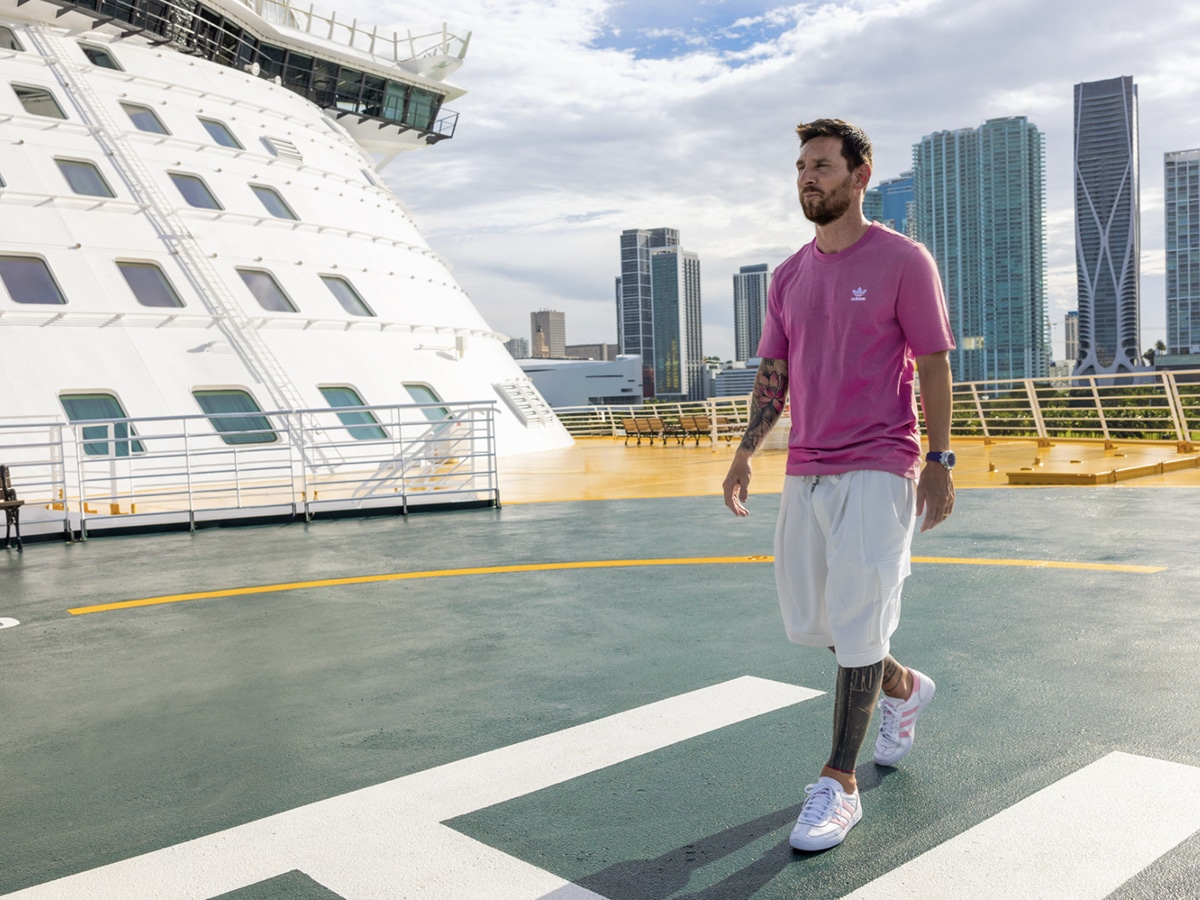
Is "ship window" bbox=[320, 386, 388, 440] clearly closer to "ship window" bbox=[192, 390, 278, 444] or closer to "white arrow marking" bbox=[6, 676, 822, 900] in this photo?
"ship window" bbox=[192, 390, 278, 444]

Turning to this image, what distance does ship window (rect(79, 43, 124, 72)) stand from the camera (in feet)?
78.4

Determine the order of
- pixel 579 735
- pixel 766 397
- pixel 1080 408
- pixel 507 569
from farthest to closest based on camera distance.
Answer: pixel 1080 408 < pixel 507 569 < pixel 579 735 < pixel 766 397

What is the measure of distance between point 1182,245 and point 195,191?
199896mm

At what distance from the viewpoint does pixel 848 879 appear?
266 centimetres

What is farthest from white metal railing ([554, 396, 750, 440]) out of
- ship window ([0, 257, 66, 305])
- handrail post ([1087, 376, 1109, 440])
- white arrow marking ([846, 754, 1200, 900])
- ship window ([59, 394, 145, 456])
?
white arrow marking ([846, 754, 1200, 900])

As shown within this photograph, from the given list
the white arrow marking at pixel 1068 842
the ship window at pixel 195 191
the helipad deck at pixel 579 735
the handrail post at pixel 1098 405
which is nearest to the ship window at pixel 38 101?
the ship window at pixel 195 191

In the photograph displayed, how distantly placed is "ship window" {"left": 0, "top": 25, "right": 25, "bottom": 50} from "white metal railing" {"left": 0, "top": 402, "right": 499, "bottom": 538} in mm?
11110

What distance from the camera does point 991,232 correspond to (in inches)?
6988

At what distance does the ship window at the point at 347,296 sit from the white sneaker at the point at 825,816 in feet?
69.5

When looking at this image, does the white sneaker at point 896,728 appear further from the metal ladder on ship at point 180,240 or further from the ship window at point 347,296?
the ship window at point 347,296

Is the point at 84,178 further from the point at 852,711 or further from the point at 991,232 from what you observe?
the point at 991,232

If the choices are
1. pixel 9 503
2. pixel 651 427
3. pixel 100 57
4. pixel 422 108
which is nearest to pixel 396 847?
pixel 9 503

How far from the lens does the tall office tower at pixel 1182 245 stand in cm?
17275

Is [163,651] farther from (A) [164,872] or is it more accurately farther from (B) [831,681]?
(B) [831,681]
